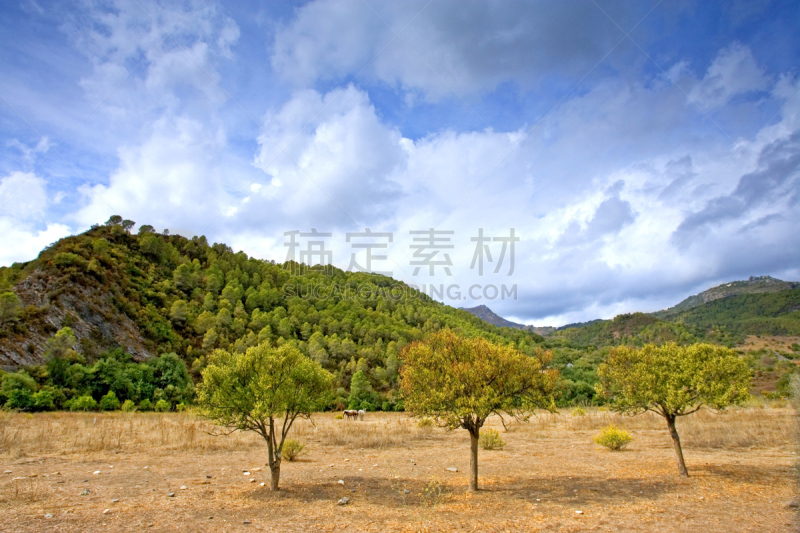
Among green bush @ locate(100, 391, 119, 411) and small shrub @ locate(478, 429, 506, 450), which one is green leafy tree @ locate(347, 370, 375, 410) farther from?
small shrub @ locate(478, 429, 506, 450)

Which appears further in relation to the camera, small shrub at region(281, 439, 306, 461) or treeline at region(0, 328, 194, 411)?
treeline at region(0, 328, 194, 411)

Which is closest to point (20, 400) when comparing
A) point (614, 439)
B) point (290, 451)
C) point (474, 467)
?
point (290, 451)

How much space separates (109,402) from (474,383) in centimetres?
3736

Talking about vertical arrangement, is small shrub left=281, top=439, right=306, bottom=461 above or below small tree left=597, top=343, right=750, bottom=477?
→ below

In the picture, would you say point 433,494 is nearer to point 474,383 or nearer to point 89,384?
point 474,383

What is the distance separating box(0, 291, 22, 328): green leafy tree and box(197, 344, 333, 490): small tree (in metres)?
43.0

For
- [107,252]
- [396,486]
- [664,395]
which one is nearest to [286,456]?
[396,486]

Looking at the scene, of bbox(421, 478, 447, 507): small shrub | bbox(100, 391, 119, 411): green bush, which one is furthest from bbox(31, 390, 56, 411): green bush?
bbox(421, 478, 447, 507): small shrub

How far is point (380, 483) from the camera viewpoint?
42.7 feet

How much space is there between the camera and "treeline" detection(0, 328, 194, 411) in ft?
98.9

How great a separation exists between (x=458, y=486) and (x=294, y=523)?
6026 millimetres

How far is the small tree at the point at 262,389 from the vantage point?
11.0 metres

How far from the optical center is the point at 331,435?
23.2 meters

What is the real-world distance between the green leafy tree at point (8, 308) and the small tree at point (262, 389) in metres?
43.0
